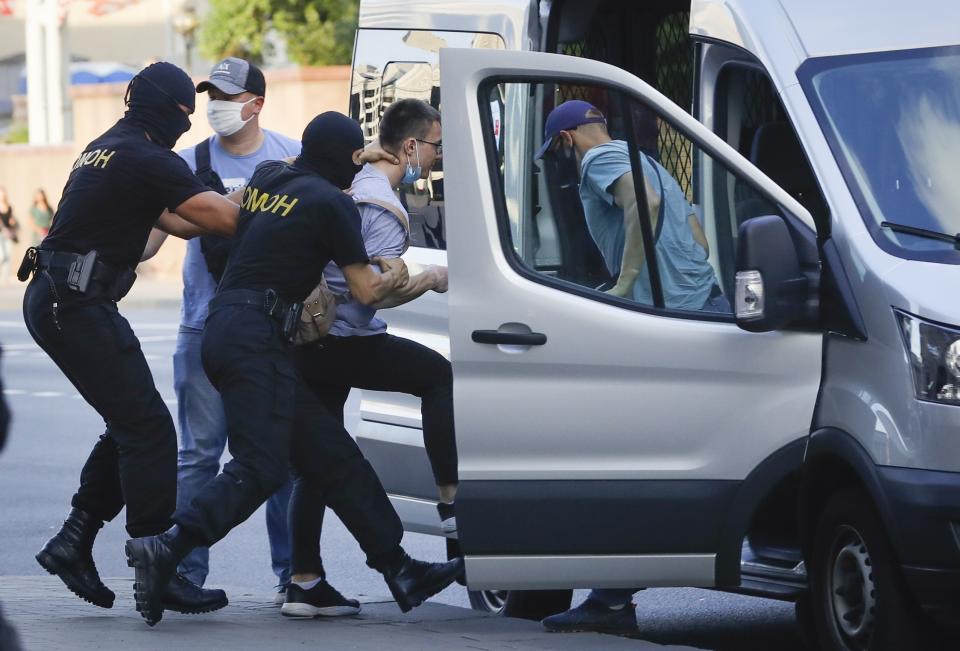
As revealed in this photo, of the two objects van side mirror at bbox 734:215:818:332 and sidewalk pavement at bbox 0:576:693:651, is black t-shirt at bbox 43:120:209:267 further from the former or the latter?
van side mirror at bbox 734:215:818:332

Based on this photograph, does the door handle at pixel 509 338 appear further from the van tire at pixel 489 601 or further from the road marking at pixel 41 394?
the road marking at pixel 41 394

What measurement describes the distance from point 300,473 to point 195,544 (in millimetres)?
473

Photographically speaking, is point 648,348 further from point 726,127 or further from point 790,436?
point 726,127

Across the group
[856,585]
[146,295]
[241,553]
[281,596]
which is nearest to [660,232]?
[856,585]

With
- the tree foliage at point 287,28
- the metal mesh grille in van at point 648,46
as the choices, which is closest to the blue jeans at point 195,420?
the metal mesh grille in van at point 648,46

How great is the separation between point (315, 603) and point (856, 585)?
6.44 ft

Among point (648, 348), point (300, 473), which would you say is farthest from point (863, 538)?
point (300, 473)

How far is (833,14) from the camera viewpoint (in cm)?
517

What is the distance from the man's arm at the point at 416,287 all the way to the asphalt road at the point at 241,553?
1568 mm

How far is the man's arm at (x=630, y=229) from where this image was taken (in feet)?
16.7

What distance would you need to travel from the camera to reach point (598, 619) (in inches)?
219

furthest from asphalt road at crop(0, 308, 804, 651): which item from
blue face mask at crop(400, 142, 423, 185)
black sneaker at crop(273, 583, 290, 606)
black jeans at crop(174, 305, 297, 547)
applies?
blue face mask at crop(400, 142, 423, 185)

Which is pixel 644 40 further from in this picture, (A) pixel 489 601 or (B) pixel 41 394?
(B) pixel 41 394

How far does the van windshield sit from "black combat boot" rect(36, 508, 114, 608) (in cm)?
278
